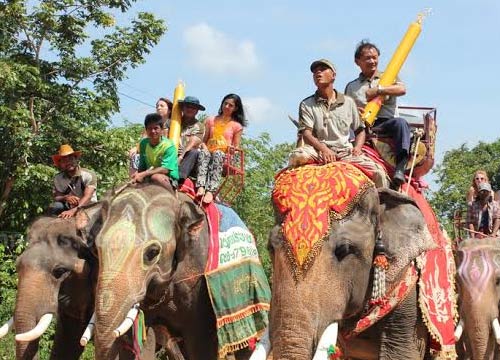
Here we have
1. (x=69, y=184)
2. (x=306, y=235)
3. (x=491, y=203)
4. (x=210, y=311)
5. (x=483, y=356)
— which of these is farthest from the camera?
(x=491, y=203)

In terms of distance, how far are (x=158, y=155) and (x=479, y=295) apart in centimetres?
465

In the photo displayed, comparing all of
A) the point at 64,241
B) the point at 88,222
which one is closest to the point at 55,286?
the point at 64,241

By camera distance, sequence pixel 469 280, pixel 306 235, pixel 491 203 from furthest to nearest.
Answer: pixel 491 203
pixel 469 280
pixel 306 235

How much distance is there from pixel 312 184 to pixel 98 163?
929 centimetres

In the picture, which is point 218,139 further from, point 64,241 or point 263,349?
point 263,349

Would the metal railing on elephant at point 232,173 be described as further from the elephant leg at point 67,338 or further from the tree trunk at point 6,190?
the tree trunk at point 6,190

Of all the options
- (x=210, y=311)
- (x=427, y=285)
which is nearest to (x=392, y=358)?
(x=427, y=285)

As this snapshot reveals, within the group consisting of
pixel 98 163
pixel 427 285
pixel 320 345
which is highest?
pixel 98 163

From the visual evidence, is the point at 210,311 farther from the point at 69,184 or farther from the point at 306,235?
the point at 306,235

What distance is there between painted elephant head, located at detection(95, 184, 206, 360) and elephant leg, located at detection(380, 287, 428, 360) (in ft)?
6.10

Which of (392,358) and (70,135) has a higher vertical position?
(70,135)

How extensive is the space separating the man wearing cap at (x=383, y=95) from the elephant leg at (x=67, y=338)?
12.0 ft

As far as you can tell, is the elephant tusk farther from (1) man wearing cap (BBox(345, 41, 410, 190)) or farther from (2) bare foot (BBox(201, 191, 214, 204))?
(1) man wearing cap (BBox(345, 41, 410, 190))

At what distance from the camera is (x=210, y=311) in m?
8.80
